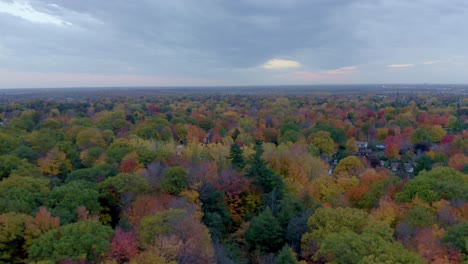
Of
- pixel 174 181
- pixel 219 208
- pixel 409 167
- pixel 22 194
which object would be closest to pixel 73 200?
pixel 22 194

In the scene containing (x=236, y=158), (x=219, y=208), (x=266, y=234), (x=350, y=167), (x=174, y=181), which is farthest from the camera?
(x=350, y=167)

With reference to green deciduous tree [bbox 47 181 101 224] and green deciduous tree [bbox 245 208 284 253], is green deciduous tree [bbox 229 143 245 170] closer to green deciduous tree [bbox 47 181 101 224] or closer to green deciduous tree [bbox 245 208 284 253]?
green deciduous tree [bbox 245 208 284 253]

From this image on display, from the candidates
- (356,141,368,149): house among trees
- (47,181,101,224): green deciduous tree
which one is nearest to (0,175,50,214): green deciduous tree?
(47,181,101,224): green deciduous tree

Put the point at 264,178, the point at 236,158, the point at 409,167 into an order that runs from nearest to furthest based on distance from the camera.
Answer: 1. the point at 264,178
2. the point at 236,158
3. the point at 409,167

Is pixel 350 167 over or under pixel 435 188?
under

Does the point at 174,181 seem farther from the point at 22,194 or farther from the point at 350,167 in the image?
the point at 350,167

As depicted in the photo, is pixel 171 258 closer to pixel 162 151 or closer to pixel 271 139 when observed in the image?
pixel 162 151

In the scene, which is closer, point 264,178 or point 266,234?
point 266,234

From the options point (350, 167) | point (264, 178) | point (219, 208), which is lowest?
point (219, 208)

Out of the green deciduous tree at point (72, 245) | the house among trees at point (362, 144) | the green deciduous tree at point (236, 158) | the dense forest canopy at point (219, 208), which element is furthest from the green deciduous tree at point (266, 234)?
Result: the house among trees at point (362, 144)

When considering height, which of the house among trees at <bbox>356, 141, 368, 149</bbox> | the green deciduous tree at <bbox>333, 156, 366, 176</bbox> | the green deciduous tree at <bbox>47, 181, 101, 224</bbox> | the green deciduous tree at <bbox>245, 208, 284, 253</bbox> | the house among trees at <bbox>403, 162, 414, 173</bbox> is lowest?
the house among trees at <bbox>356, 141, 368, 149</bbox>

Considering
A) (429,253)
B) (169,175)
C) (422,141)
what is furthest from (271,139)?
(429,253)
